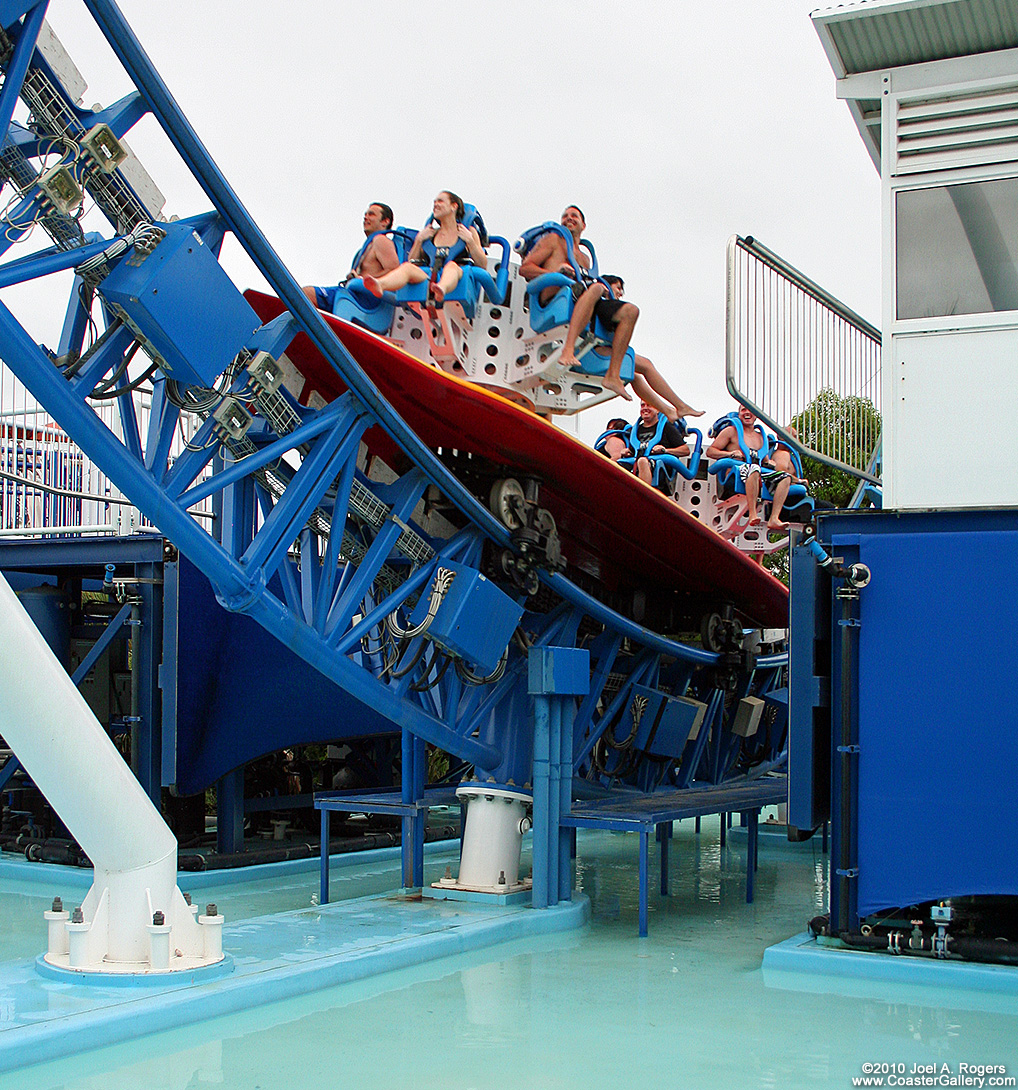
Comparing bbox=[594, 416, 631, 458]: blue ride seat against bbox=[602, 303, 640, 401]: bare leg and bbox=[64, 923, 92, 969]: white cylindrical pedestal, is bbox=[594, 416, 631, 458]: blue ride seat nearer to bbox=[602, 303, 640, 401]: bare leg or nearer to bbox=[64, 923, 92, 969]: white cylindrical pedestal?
bbox=[602, 303, 640, 401]: bare leg

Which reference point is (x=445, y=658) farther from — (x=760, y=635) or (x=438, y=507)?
(x=760, y=635)

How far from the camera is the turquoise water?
5.30 m

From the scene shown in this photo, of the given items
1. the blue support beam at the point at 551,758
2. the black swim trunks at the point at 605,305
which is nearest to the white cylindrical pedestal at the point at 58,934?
the blue support beam at the point at 551,758

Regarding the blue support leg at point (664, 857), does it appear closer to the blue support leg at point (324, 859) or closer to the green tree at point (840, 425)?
the blue support leg at point (324, 859)

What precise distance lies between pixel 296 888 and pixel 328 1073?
5565 mm

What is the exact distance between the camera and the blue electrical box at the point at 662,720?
1075 centimetres

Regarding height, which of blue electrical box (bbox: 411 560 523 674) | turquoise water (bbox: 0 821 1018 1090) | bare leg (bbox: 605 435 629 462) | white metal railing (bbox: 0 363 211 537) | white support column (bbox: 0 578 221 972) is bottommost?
turquoise water (bbox: 0 821 1018 1090)

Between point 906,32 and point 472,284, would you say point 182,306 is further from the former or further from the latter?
point 906,32

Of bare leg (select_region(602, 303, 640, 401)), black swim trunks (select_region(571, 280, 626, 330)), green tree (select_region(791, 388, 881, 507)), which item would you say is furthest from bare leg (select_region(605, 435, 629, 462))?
black swim trunks (select_region(571, 280, 626, 330))

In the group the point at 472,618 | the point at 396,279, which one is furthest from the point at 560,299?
the point at 472,618

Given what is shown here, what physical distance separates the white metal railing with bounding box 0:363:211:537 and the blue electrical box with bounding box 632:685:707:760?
4.69m

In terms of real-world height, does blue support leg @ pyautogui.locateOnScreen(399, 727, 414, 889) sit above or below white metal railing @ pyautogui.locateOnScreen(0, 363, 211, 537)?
below

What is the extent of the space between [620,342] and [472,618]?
3.09 meters

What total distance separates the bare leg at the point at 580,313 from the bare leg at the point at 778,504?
6162 mm
